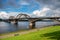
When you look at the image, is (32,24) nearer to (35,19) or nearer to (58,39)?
(35,19)

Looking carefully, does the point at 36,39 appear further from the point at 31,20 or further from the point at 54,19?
the point at 31,20

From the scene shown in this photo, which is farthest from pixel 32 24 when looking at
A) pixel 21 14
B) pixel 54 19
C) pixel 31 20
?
pixel 21 14

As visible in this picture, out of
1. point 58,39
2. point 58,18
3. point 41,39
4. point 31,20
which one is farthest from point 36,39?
point 31,20

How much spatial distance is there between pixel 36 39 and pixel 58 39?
2.61m

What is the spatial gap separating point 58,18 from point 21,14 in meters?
65.7

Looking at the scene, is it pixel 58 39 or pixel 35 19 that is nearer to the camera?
pixel 58 39

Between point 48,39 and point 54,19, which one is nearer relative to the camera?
point 48,39

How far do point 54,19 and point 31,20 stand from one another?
15.6 metres

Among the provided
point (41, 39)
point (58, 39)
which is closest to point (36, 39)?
point (41, 39)

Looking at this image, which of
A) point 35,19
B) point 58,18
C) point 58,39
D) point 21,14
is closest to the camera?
point 58,39

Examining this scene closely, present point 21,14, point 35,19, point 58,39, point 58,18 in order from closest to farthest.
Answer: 1. point 58,39
2. point 58,18
3. point 35,19
4. point 21,14

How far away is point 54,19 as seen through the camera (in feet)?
309

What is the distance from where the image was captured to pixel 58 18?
303 ft

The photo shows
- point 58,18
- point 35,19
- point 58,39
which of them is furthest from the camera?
point 35,19
